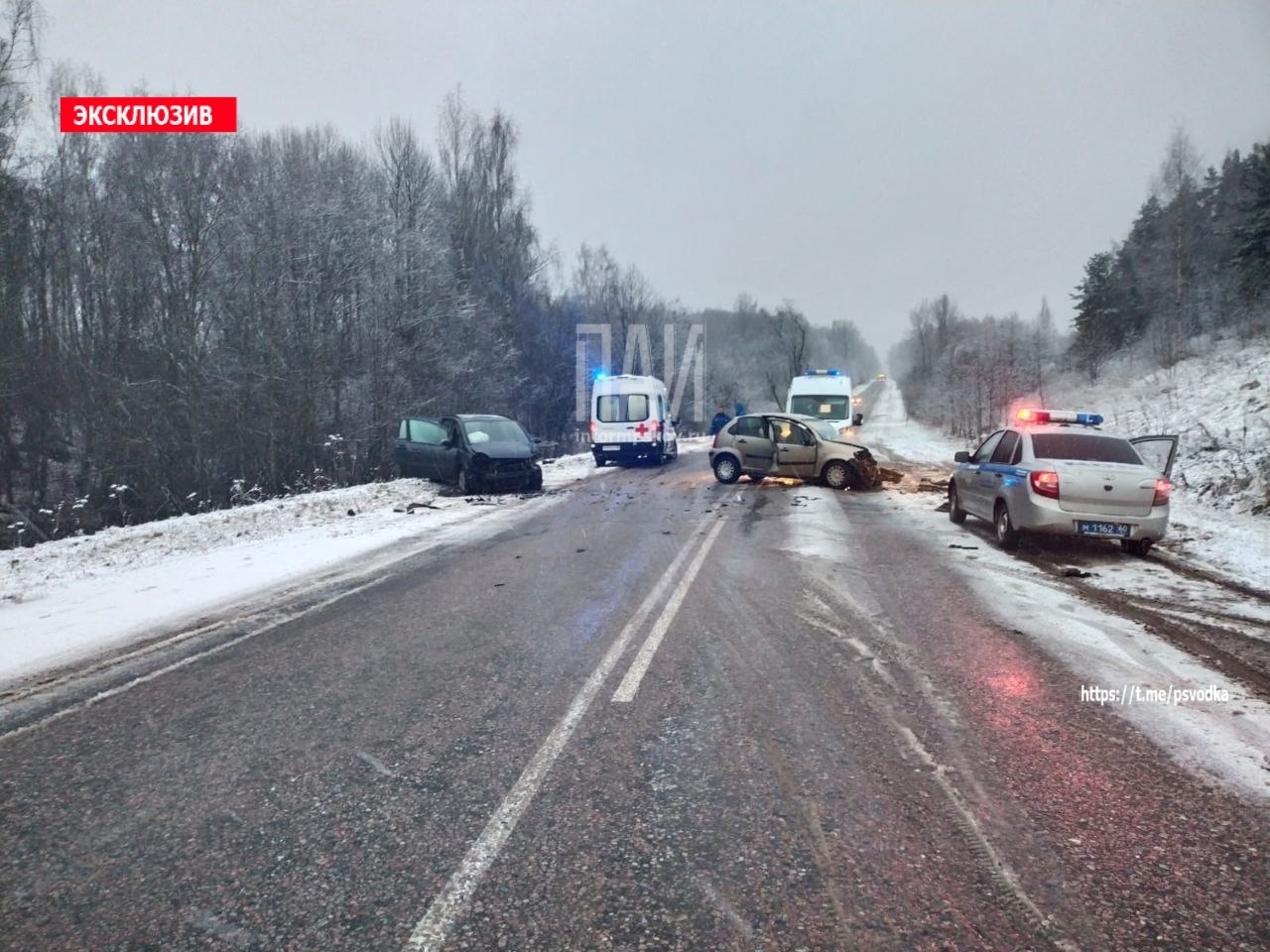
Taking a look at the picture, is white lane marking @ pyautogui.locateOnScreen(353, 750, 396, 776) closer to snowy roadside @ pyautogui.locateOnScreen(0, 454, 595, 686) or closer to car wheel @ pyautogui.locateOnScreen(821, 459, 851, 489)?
snowy roadside @ pyautogui.locateOnScreen(0, 454, 595, 686)

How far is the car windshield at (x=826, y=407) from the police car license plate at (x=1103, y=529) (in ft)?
53.2

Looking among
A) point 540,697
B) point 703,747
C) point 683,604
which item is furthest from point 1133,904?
point 683,604

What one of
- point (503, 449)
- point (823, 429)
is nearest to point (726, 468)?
point (823, 429)

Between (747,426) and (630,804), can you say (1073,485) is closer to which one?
(630,804)

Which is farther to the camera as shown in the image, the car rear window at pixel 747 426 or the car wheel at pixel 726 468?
the car wheel at pixel 726 468

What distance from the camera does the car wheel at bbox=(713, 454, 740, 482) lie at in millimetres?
16359

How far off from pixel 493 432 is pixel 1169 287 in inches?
1495

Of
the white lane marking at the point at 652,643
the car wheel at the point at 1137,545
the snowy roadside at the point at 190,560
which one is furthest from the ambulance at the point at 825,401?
the white lane marking at the point at 652,643

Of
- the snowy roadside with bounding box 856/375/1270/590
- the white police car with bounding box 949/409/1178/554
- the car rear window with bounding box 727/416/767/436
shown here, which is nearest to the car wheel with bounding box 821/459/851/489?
the snowy roadside with bounding box 856/375/1270/590

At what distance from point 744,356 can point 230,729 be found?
100631 mm

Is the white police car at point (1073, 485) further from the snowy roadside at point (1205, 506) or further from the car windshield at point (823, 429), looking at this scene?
the car windshield at point (823, 429)

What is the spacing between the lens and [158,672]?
15.5 ft

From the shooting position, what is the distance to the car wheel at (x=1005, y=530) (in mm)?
8359

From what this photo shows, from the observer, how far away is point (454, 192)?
35.0 meters
